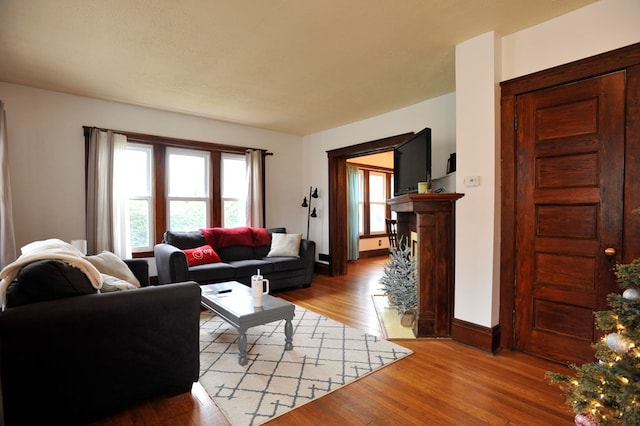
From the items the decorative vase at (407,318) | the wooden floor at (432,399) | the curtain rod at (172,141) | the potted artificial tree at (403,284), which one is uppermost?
the curtain rod at (172,141)

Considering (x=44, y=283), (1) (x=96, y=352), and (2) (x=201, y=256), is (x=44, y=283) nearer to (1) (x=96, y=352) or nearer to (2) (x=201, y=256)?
(1) (x=96, y=352)

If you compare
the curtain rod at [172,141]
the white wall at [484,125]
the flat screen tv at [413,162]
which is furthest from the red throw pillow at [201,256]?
the white wall at [484,125]

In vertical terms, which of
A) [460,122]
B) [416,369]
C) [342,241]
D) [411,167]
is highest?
[460,122]

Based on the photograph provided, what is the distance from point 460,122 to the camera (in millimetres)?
2711

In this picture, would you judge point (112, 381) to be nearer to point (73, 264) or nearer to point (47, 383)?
point (47, 383)

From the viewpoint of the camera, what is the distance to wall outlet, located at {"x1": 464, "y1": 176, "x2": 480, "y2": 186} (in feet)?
8.50

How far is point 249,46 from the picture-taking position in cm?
266

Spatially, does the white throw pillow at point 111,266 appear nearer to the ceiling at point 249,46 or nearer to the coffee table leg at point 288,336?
the coffee table leg at point 288,336

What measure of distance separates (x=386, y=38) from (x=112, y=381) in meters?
3.01

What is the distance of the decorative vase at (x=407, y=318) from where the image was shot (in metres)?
3.16

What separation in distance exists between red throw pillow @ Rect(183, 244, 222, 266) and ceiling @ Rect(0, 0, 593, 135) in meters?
1.94

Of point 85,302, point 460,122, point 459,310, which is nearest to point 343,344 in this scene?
point 459,310

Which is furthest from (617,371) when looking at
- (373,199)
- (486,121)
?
(373,199)

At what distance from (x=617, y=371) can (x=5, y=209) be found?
188 inches
